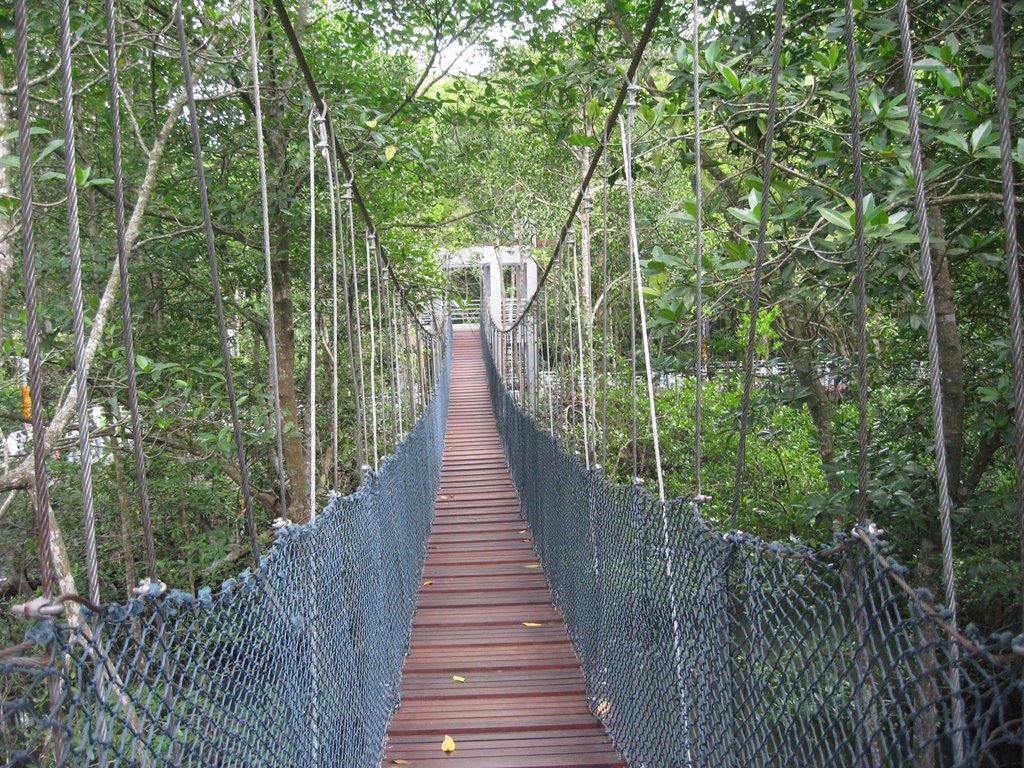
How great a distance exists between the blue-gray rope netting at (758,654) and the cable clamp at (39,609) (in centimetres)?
79

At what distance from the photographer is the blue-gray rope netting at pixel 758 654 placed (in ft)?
2.67

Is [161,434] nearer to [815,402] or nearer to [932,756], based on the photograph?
[815,402]

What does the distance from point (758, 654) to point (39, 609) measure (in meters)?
0.90

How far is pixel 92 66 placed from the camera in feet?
11.8

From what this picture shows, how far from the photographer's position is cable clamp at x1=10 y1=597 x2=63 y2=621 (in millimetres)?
759

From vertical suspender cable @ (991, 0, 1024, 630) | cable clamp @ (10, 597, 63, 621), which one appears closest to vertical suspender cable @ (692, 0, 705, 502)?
vertical suspender cable @ (991, 0, 1024, 630)

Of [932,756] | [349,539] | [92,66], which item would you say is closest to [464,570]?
[349,539]

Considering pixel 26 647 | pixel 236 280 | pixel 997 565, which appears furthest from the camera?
pixel 236 280

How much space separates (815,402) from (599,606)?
1640 millimetres

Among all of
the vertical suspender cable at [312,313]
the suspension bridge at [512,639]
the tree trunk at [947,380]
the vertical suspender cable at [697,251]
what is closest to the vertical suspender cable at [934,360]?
the suspension bridge at [512,639]

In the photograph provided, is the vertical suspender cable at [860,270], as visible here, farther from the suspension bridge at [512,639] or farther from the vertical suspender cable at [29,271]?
the vertical suspender cable at [29,271]

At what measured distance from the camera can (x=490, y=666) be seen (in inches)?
113

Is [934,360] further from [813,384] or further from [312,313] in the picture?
[813,384]

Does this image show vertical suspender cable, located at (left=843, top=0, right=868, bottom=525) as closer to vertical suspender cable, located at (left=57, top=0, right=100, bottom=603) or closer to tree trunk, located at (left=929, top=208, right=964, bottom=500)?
vertical suspender cable, located at (left=57, top=0, right=100, bottom=603)
